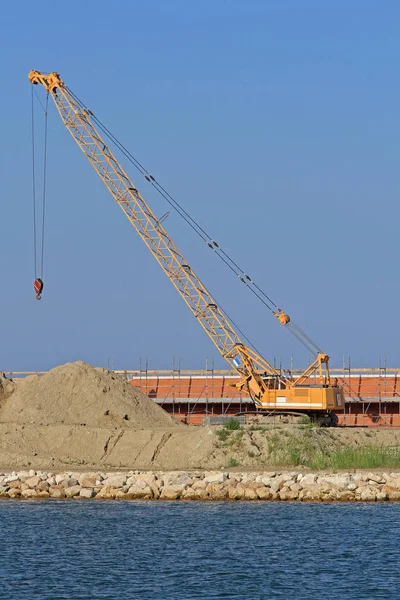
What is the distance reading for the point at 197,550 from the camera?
95.8 feet

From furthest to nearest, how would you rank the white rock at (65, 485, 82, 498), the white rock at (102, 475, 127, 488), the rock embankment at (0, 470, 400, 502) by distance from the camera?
the white rock at (102, 475, 127, 488), the white rock at (65, 485, 82, 498), the rock embankment at (0, 470, 400, 502)

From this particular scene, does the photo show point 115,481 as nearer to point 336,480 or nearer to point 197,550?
point 336,480

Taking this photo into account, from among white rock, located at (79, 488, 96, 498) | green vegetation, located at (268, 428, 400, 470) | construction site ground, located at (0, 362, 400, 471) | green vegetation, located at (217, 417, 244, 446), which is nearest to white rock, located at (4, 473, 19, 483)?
white rock, located at (79, 488, 96, 498)

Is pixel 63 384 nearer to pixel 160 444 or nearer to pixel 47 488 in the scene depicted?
pixel 160 444

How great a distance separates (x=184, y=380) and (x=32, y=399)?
53.9 ft

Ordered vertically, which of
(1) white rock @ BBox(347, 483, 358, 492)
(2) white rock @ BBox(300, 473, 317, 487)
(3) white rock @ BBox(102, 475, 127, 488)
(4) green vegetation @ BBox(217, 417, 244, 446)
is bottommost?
(3) white rock @ BBox(102, 475, 127, 488)

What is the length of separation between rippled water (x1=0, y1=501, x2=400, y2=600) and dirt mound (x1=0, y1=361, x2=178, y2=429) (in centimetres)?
1352

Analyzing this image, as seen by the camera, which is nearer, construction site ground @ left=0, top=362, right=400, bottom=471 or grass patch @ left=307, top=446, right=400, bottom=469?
grass patch @ left=307, top=446, right=400, bottom=469

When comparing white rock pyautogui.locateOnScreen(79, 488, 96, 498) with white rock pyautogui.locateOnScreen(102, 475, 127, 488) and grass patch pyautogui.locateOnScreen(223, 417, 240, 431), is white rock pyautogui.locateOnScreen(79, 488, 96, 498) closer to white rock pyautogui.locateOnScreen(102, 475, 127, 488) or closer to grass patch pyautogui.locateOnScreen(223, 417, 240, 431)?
white rock pyautogui.locateOnScreen(102, 475, 127, 488)

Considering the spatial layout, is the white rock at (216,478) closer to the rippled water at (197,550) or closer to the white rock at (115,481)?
the rippled water at (197,550)

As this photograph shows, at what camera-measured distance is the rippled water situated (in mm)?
24875

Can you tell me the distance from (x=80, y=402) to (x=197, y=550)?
22730mm

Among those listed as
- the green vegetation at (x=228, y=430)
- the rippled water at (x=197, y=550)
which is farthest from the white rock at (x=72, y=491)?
the green vegetation at (x=228, y=430)

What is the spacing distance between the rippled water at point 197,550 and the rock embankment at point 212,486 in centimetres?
94
